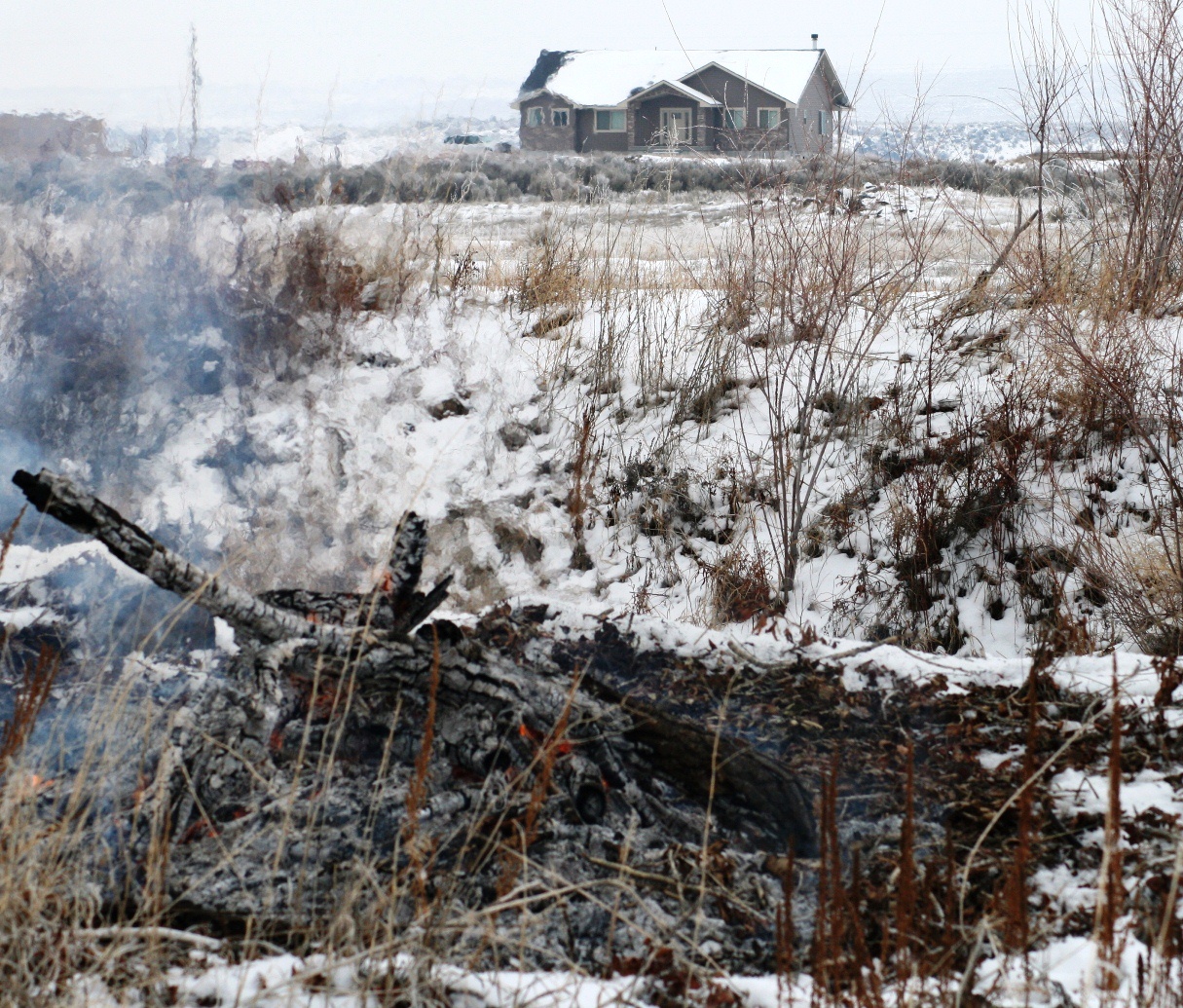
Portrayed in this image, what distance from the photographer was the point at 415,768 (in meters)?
2.42

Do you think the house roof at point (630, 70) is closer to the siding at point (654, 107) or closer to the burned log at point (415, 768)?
the siding at point (654, 107)

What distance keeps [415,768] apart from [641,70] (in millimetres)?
29584

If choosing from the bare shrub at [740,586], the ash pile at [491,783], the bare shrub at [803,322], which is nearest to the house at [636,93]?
the bare shrub at [803,322]

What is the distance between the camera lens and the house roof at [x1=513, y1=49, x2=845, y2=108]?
25125mm

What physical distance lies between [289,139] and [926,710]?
267 inches

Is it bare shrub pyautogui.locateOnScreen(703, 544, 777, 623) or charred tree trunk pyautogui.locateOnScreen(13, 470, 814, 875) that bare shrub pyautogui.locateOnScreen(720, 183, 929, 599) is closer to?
bare shrub pyautogui.locateOnScreen(703, 544, 777, 623)

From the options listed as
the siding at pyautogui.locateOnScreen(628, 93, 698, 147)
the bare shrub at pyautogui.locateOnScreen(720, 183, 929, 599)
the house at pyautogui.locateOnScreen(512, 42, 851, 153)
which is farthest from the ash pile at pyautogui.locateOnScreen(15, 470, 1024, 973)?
the siding at pyautogui.locateOnScreen(628, 93, 698, 147)

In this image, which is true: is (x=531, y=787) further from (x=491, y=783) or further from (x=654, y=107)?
(x=654, y=107)

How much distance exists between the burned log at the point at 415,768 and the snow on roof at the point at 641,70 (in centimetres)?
2468

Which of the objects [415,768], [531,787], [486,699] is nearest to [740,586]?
[486,699]

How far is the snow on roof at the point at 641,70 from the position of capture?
82.4 ft

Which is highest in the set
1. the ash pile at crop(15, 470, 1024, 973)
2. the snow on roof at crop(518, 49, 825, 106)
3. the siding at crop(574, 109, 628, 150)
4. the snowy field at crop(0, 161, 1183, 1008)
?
the snow on roof at crop(518, 49, 825, 106)

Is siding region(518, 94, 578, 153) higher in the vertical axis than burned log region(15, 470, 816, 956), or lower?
higher

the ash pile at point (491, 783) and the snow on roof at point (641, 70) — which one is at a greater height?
the snow on roof at point (641, 70)
